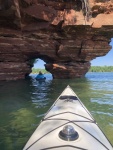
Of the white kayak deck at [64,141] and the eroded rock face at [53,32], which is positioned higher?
the eroded rock face at [53,32]

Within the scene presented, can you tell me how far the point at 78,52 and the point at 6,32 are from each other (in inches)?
386

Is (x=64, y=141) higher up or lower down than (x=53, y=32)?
lower down

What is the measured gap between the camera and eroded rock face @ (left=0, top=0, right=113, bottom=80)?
19031 mm

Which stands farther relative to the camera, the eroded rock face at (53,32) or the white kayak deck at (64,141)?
the eroded rock face at (53,32)

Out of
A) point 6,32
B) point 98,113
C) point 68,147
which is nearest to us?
point 68,147

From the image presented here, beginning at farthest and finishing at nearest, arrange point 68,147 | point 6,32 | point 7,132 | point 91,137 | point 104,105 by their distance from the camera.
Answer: point 6,32 < point 104,105 < point 7,132 < point 91,137 < point 68,147

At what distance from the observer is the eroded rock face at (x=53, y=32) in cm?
1903

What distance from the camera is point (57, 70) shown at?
27234 millimetres

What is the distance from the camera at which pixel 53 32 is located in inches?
910

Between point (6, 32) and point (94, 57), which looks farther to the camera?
point (94, 57)

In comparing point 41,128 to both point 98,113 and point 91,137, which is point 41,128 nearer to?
point 91,137

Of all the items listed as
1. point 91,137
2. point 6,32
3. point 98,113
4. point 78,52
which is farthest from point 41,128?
point 78,52

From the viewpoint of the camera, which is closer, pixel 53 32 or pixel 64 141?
pixel 64 141

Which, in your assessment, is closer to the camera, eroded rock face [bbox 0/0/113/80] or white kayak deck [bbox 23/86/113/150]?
white kayak deck [bbox 23/86/113/150]
